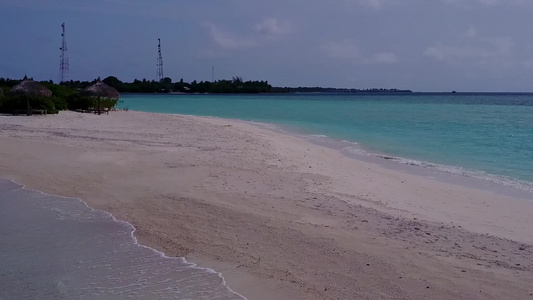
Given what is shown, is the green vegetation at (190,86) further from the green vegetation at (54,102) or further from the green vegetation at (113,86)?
the green vegetation at (54,102)

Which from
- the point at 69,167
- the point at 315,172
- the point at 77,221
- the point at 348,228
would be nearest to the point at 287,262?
the point at 348,228

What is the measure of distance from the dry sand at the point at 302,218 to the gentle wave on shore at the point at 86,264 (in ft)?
0.77

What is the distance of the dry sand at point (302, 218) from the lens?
16.5 ft

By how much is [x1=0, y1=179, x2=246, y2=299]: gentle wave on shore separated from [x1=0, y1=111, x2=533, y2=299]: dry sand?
0.77ft

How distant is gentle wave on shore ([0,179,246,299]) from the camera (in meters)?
4.71

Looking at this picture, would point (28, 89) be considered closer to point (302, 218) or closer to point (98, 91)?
point (98, 91)

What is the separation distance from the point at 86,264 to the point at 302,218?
268 cm

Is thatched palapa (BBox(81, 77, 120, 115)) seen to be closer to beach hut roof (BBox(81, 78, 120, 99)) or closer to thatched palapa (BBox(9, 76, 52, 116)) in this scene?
beach hut roof (BBox(81, 78, 120, 99))

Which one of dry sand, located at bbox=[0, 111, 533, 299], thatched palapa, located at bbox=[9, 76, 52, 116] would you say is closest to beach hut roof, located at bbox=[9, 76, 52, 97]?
thatched palapa, located at bbox=[9, 76, 52, 116]

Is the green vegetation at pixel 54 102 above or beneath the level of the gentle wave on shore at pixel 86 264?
above

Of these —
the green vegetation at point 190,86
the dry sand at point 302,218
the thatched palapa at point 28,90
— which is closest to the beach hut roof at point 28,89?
the thatched palapa at point 28,90

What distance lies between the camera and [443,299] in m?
4.62

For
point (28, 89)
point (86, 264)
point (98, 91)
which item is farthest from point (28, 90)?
point (86, 264)

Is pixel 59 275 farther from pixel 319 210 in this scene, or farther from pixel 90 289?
pixel 319 210
